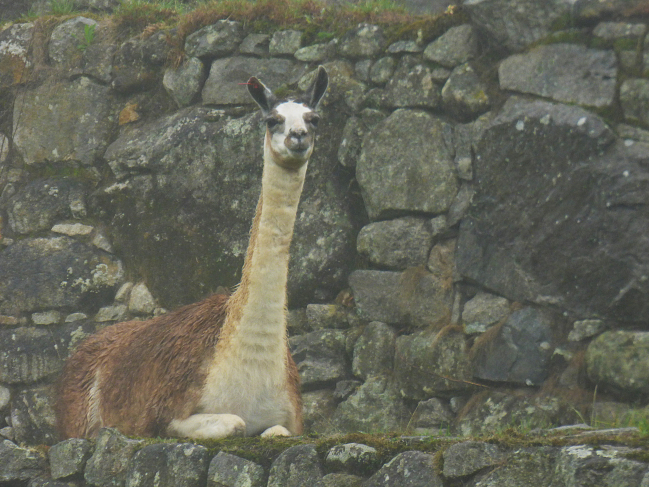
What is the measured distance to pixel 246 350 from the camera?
469 cm

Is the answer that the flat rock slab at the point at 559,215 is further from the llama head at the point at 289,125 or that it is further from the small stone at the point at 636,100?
the llama head at the point at 289,125

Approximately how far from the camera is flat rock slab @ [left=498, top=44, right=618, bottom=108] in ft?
19.1

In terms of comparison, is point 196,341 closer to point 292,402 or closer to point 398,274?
point 292,402

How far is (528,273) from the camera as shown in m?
5.79

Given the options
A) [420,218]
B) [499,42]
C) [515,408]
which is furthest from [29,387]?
[499,42]

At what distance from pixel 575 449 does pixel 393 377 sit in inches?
144

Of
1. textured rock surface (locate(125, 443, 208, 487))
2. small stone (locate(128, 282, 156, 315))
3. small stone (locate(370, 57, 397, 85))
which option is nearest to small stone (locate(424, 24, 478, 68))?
small stone (locate(370, 57, 397, 85))

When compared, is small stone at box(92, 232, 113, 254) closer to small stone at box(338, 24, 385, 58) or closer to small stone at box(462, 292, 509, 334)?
small stone at box(338, 24, 385, 58)

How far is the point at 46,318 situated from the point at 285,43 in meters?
3.20

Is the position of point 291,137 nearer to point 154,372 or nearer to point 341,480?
point 154,372

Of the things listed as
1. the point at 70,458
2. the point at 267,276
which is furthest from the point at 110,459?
the point at 267,276

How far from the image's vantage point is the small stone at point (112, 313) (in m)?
7.43

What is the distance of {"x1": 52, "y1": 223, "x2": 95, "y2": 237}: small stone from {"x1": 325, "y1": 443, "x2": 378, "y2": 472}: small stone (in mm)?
4951

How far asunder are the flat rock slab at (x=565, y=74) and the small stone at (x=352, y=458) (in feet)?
11.5
